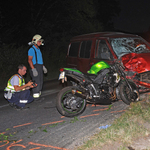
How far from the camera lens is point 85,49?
8.63 metres

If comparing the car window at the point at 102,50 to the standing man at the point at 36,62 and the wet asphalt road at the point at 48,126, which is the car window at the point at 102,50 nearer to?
the wet asphalt road at the point at 48,126

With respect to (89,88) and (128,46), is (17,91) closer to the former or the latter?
(89,88)

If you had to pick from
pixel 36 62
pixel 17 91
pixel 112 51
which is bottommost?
pixel 17 91

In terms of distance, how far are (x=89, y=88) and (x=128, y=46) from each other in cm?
272

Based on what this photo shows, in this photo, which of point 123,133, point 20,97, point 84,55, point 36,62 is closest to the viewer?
point 123,133

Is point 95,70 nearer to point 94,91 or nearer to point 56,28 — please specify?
point 94,91

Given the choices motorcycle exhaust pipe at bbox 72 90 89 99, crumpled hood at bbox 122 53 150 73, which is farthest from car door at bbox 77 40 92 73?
motorcycle exhaust pipe at bbox 72 90 89 99

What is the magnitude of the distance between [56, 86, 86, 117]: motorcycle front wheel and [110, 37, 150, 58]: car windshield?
89.6 inches

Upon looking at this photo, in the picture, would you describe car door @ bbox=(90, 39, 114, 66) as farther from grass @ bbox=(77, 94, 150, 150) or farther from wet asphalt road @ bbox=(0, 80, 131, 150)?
grass @ bbox=(77, 94, 150, 150)

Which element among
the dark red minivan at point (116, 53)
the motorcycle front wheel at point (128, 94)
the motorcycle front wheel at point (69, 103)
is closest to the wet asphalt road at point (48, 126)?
the motorcycle front wheel at point (69, 103)

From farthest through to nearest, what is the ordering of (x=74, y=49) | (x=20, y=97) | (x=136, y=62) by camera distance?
(x=74, y=49) < (x=136, y=62) < (x=20, y=97)

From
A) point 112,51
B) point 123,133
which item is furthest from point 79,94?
point 112,51

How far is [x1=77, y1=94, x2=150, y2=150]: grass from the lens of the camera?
13.2 ft

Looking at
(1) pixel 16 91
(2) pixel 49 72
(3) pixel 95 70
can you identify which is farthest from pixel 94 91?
(2) pixel 49 72
